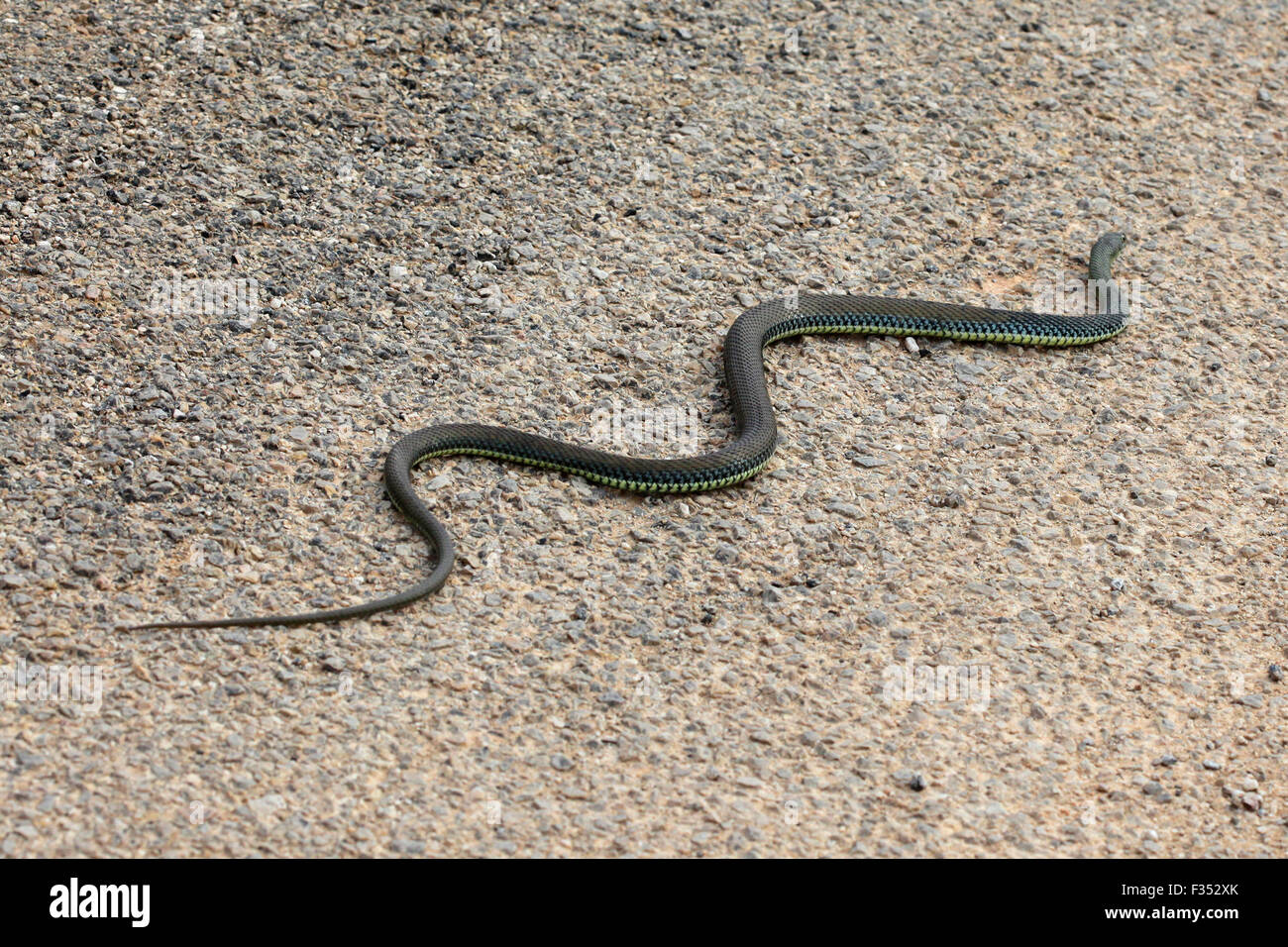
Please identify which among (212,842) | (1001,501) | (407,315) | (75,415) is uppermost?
(407,315)

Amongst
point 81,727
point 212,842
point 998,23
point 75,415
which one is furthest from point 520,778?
point 998,23

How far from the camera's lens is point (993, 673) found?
7.66 m

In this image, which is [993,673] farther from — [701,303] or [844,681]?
[701,303]

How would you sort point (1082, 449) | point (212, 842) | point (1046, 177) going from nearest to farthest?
1. point (212, 842)
2. point (1082, 449)
3. point (1046, 177)

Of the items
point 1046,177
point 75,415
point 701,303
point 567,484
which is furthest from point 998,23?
point 75,415

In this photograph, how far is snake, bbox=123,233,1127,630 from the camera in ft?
26.2

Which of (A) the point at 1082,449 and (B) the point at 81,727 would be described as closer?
(B) the point at 81,727

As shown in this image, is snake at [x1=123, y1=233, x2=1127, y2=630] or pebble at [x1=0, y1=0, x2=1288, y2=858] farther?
snake at [x1=123, y1=233, x2=1127, y2=630]

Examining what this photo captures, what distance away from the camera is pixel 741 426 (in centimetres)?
933

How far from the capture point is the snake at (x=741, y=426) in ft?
26.2

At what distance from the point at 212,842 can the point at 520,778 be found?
144cm

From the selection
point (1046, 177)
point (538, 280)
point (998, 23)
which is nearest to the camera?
point (538, 280)

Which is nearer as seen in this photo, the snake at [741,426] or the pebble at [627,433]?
the pebble at [627,433]

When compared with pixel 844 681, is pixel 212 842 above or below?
below
